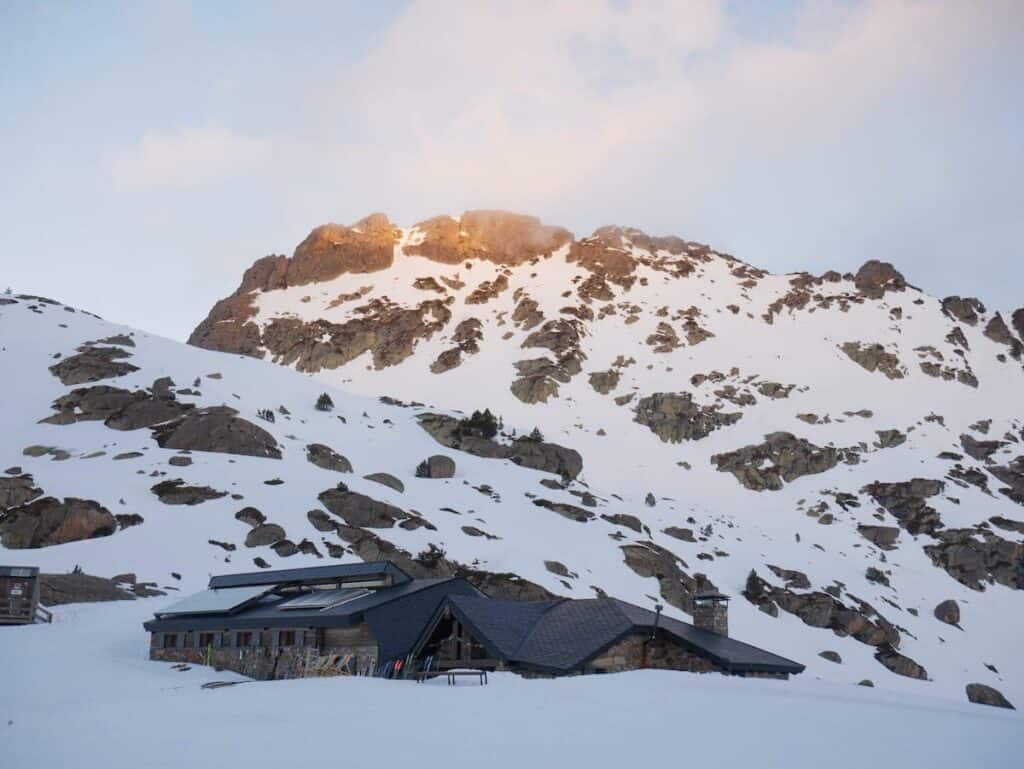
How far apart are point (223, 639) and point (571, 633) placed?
43.7ft

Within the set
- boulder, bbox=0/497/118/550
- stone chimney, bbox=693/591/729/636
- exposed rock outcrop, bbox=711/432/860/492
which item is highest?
exposed rock outcrop, bbox=711/432/860/492

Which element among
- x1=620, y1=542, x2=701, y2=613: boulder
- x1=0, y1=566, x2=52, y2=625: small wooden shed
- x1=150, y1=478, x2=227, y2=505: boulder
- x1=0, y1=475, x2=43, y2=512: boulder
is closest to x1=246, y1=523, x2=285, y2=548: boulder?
x1=150, y1=478, x2=227, y2=505: boulder

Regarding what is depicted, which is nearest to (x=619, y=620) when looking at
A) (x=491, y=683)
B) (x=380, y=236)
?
(x=491, y=683)

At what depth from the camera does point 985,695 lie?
5678 centimetres

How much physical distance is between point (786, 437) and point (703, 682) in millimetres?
86602

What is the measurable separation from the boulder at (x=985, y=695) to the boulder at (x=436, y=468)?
39201 mm

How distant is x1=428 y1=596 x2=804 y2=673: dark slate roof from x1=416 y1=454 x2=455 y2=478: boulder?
3892 cm

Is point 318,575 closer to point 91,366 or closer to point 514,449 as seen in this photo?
point 514,449

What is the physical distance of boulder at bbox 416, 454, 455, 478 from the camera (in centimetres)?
7125

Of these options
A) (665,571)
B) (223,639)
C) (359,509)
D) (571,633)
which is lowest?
(223,639)

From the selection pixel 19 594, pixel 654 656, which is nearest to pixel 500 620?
pixel 654 656

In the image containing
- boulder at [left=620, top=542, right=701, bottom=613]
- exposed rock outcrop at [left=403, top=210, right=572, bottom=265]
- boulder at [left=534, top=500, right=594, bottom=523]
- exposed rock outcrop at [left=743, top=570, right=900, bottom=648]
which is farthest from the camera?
exposed rock outcrop at [left=403, top=210, right=572, bottom=265]

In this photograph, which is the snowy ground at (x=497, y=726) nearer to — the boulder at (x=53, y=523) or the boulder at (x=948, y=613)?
the boulder at (x=53, y=523)

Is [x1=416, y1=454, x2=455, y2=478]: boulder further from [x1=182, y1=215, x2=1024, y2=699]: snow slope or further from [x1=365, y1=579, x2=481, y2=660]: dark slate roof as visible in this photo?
[x1=365, y1=579, x2=481, y2=660]: dark slate roof
